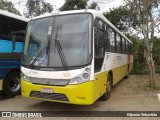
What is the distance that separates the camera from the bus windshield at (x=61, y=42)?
265 inches

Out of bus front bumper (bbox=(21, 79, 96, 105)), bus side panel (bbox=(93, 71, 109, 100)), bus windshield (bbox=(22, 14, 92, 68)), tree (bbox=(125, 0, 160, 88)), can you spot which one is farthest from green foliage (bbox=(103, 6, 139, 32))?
bus front bumper (bbox=(21, 79, 96, 105))

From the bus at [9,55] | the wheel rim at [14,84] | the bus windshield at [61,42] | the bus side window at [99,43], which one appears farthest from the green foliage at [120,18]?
the bus windshield at [61,42]

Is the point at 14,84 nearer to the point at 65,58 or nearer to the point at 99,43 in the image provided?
the point at 65,58

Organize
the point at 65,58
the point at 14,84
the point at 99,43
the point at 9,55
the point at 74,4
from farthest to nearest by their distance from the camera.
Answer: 1. the point at 74,4
2. the point at 14,84
3. the point at 9,55
4. the point at 99,43
5. the point at 65,58

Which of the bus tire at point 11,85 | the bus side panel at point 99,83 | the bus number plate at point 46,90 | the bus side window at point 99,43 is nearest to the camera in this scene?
the bus number plate at point 46,90

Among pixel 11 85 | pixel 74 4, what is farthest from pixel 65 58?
pixel 74 4

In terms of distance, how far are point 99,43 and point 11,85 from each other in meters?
4.26

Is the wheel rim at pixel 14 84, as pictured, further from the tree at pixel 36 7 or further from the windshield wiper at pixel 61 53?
the tree at pixel 36 7

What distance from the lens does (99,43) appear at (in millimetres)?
7500

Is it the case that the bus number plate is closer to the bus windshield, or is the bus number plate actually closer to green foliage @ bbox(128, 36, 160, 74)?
the bus windshield

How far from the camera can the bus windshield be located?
674 centimetres

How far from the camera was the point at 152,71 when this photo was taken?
36.5ft

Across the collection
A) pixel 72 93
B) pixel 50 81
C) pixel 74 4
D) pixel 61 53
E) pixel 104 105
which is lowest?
pixel 104 105

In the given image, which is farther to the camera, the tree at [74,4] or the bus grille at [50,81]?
the tree at [74,4]
